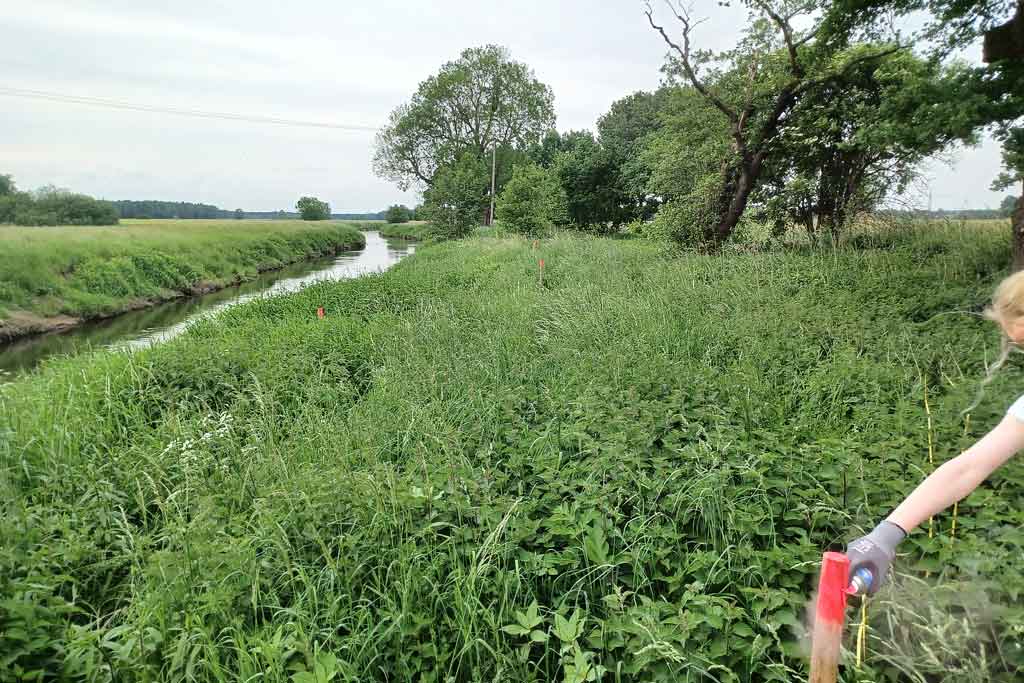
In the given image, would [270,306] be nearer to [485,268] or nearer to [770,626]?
[485,268]

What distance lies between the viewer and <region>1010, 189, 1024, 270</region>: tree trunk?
5578 mm

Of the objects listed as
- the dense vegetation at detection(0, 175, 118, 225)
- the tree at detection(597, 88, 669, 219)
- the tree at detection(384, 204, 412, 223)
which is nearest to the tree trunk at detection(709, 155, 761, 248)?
the tree at detection(597, 88, 669, 219)

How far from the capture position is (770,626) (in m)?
1.66

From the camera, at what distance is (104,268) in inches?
703

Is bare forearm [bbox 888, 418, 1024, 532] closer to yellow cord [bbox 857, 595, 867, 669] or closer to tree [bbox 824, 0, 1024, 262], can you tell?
yellow cord [bbox 857, 595, 867, 669]

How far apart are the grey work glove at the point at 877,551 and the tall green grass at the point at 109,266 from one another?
18069 millimetres

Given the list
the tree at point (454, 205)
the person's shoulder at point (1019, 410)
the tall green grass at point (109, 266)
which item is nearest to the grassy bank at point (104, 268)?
the tall green grass at point (109, 266)

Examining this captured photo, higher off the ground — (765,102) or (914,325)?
(765,102)

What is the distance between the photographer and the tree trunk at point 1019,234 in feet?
18.3

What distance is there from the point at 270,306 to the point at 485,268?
547 centimetres

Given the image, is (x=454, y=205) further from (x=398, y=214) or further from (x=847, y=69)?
(x=398, y=214)

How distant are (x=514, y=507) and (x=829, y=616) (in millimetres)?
1461

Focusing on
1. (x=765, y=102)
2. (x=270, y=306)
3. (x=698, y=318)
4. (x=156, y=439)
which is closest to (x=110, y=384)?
(x=156, y=439)

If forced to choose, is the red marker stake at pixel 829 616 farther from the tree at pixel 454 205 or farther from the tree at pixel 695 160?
the tree at pixel 454 205
